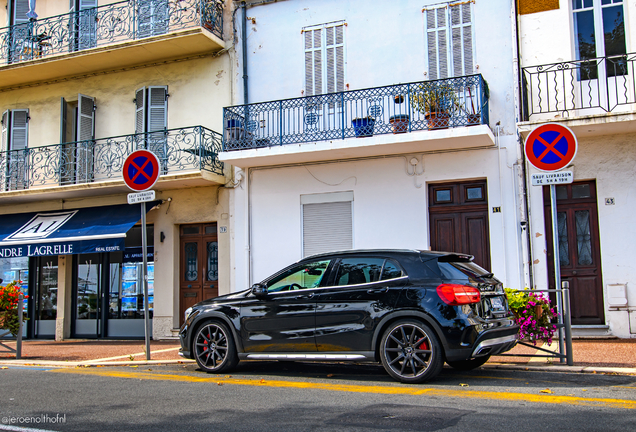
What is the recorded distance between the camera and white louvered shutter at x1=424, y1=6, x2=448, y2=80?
1345 cm

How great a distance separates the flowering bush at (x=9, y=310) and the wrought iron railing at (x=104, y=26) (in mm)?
7693

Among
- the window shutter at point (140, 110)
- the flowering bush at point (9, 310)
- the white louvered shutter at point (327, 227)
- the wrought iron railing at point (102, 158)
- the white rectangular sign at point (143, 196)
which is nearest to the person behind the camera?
the white rectangular sign at point (143, 196)

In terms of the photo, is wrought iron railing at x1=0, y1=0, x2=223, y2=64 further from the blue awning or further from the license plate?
the license plate

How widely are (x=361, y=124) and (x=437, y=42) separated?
2.61 meters

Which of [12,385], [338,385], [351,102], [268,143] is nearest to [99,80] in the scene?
[268,143]

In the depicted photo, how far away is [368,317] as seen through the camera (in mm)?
7199

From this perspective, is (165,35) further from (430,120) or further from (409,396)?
(409,396)

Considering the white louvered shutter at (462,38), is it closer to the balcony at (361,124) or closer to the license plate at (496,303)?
the balcony at (361,124)

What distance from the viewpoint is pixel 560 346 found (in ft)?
27.0

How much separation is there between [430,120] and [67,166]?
10040 millimetres

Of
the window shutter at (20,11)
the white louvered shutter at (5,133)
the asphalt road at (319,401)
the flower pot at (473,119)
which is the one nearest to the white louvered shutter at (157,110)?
the white louvered shutter at (5,133)

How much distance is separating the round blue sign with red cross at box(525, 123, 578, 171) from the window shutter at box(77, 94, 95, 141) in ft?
40.4

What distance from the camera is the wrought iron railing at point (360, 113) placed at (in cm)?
1258

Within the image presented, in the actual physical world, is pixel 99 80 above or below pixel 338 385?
above
